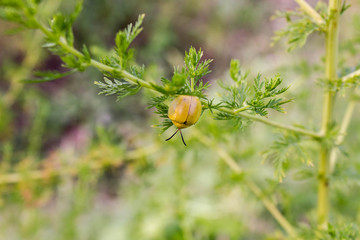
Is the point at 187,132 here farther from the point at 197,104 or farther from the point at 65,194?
the point at 65,194

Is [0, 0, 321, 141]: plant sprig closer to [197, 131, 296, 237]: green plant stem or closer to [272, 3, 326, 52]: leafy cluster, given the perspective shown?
[272, 3, 326, 52]: leafy cluster

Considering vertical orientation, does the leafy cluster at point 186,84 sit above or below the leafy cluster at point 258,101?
above

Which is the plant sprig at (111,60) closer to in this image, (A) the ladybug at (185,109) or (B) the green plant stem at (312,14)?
(A) the ladybug at (185,109)

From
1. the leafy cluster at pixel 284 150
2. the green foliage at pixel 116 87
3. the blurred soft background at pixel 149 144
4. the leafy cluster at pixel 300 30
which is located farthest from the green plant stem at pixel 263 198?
the green foliage at pixel 116 87

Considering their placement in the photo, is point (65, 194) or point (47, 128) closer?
point (65, 194)

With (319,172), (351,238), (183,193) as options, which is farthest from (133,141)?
(351,238)

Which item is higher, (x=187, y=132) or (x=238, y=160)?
(x=187, y=132)

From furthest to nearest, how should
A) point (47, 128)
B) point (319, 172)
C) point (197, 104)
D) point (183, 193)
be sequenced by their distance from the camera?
point (47, 128) < point (183, 193) < point (319, 172) < point (197, 104)

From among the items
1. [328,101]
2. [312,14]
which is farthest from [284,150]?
[312,14]
